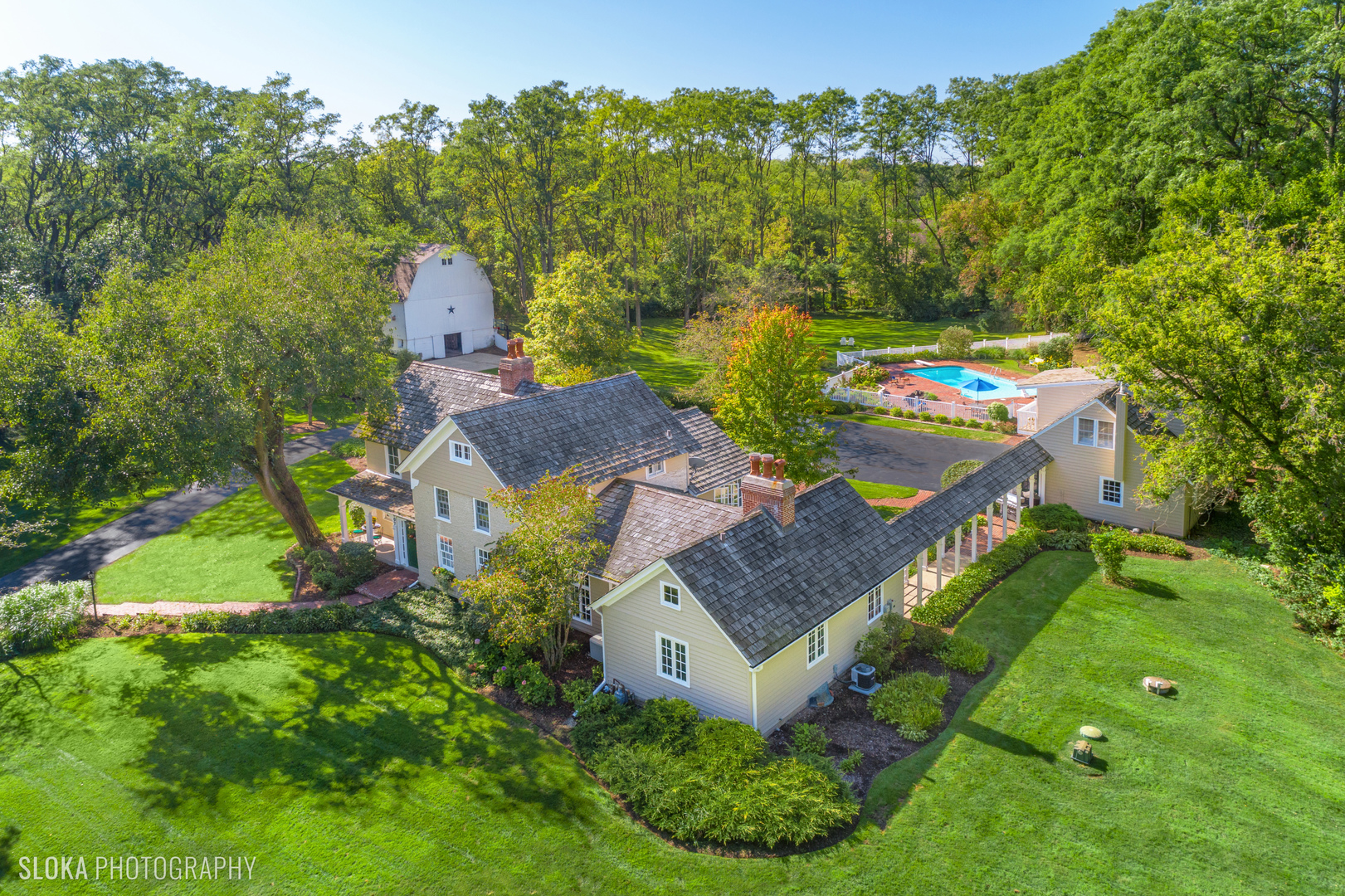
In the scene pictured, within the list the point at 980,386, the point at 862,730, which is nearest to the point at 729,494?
the point at 862,730

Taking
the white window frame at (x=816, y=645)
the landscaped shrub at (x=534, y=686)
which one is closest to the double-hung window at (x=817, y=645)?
the white window frame at (x=816, y=645)

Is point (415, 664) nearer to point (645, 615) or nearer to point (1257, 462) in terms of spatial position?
point (645, 615)

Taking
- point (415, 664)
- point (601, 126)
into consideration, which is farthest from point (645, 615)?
point (601, 126)

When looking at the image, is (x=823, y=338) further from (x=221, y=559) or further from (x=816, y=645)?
(x=816, y=645)

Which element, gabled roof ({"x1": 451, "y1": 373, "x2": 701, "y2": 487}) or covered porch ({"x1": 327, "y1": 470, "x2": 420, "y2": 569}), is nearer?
gabled roof ({"x1": 451, "y1": 373, "x2": 701, "y2": 487})

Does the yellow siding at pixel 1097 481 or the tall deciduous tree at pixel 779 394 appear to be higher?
the tall deciduous tree at pixel 779 394

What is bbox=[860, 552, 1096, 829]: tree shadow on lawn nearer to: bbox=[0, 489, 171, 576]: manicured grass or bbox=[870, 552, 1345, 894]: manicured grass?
bbox=[870, 552, 1345, 894]: manicured grass

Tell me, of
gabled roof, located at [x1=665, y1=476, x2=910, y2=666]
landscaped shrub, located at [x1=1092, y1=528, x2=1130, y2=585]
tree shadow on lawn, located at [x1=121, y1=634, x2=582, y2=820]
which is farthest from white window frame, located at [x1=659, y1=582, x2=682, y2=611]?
landscaped shrub, located at [x1=1092, y1=528, x2=1130, y2=585]

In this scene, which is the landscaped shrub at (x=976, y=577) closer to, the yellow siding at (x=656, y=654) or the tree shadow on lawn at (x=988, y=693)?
the tree shadow on lawn at (x=988, y=693)
